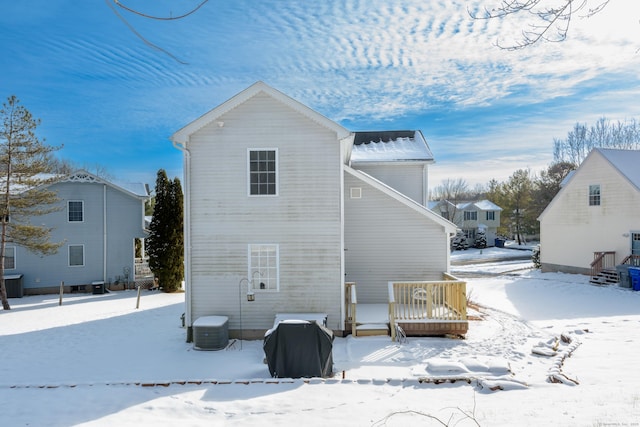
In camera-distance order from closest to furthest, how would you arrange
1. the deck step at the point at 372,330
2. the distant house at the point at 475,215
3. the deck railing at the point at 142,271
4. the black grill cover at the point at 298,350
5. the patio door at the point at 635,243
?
the black grill cover at the point at 298,350 → the deck step at the point at 372,330 → the patio door at the point at 635,243 → the deck railing at the point at 142,271 → the distant house at the point at 475,215

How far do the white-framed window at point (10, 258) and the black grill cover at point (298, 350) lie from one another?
1826 centimetres

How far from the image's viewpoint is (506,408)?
6.14 m

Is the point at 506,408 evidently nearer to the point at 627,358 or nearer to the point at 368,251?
the point at 627,358

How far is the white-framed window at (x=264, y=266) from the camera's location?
36.9 feet

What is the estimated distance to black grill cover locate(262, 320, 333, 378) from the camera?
27.0 feet

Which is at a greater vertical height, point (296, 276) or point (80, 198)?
point (80, 198)

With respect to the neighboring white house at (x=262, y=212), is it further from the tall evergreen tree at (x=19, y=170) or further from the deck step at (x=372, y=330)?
the tall evergreen tree at (x=19, y=170)

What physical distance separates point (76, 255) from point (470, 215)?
42511mm

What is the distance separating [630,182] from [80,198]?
27.3 m

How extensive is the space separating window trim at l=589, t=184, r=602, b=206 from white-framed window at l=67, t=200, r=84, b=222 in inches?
→ 1058

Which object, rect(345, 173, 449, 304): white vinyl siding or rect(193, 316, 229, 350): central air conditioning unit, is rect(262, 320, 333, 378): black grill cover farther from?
rect(345, 173, 449, 304): white vinyl siding

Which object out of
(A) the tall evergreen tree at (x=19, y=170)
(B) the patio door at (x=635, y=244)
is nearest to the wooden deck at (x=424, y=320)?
(B) the patio door at (x=635, y=244)

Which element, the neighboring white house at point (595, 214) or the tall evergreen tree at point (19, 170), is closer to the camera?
the tall evergreen tree at point (19, 170)

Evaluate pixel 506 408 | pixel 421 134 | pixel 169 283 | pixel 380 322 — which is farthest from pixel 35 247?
pixel 506 408
